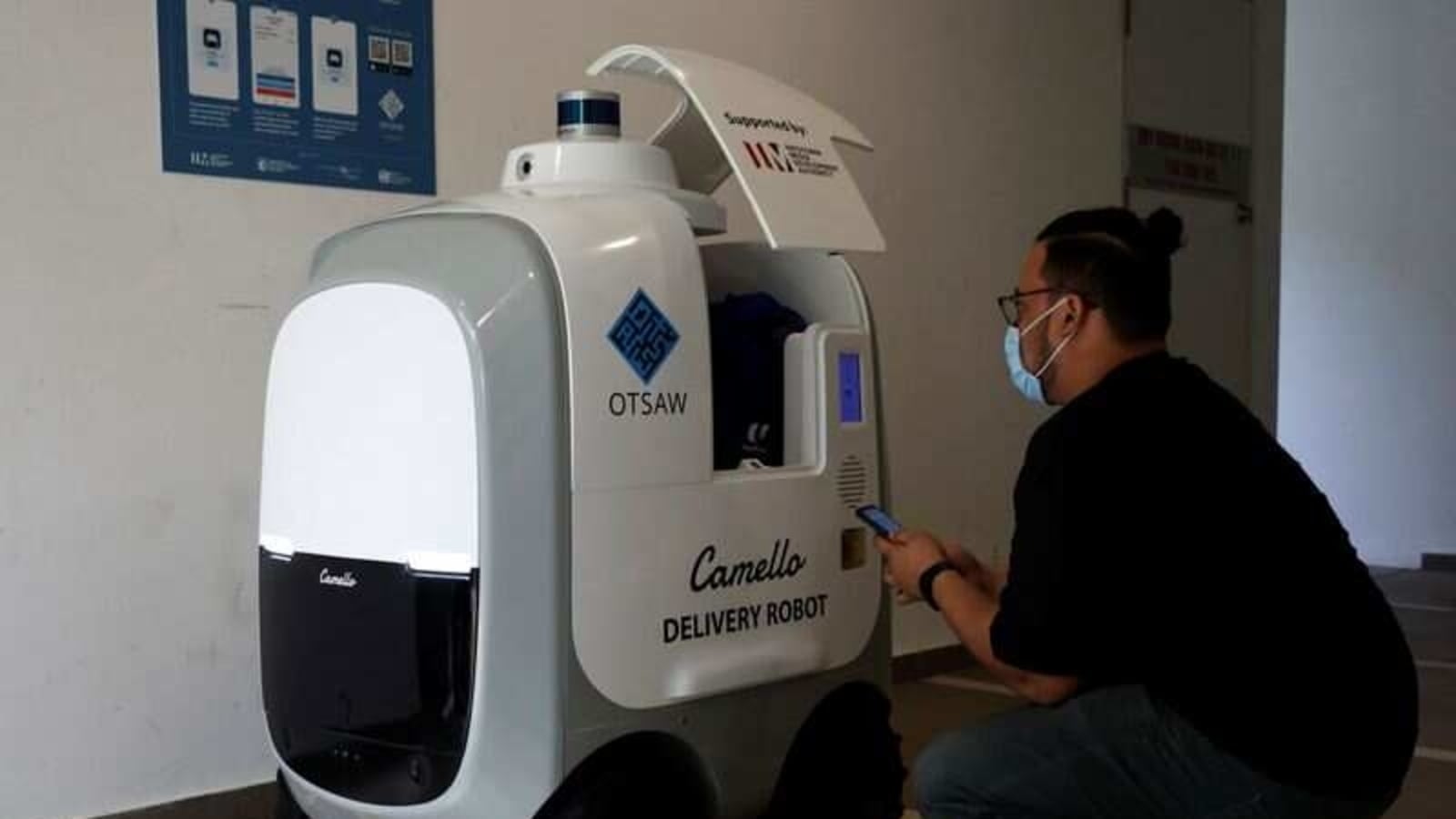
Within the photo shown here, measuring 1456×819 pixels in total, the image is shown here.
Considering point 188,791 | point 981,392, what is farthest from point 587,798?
point 981,392

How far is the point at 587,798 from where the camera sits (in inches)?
59.8

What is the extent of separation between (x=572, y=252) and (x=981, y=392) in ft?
7.47

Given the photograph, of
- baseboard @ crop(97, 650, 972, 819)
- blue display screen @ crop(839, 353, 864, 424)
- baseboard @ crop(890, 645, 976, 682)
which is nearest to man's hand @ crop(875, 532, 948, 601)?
blue display screen @ crop(839, 353, 864, 424)

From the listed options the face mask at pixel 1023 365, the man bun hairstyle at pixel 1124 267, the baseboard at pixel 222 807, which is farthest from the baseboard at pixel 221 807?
the man bun hairstyle at pixel 1124 267

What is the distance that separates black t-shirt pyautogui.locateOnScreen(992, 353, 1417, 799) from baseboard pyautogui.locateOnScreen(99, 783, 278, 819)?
131cm

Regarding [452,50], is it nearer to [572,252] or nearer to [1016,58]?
[572,252]

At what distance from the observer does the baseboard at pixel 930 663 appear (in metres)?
3.40

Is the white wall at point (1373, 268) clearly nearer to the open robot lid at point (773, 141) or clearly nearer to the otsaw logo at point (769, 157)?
Result: the open robot lid at point (773, 141)

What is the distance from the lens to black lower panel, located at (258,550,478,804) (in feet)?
4.92

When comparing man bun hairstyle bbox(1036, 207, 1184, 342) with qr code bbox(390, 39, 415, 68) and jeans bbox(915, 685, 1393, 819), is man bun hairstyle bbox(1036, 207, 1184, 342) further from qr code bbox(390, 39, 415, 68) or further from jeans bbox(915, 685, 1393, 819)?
qr code bbox(390, 39, 415, 68)

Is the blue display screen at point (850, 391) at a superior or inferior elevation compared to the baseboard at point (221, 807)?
superior

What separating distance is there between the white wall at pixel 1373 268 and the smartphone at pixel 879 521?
4.73 m

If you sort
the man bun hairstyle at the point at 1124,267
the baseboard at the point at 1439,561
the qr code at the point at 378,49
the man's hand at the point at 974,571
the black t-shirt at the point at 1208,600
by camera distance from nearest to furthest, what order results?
the black t-shirt at the point at 1208,600
the man bun hairstyle at the point at 1124,267
the man's hand at the point at 974,571
the qr code at the point at 378,49
the baseboard at the point at 1439,561

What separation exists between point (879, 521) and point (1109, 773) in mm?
426
